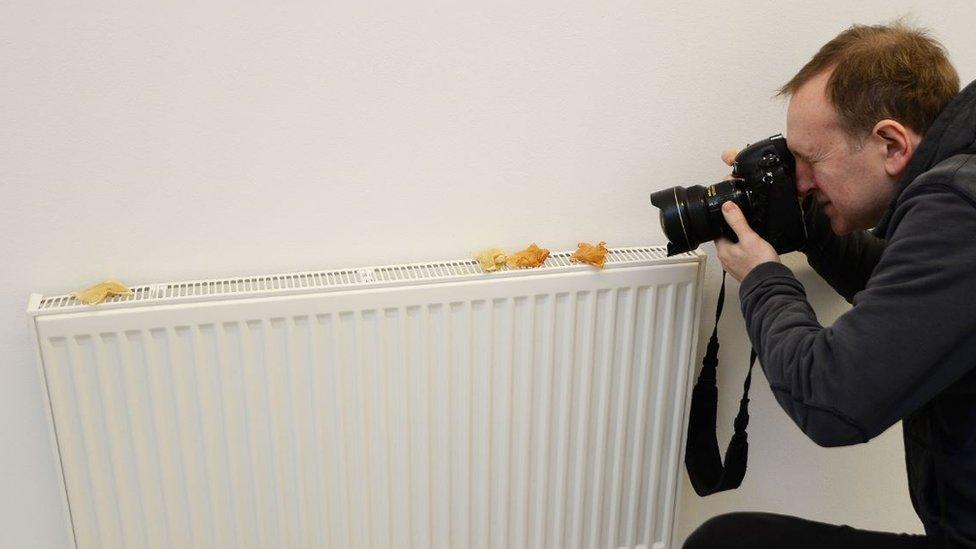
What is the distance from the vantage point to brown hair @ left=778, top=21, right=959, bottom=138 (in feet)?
3.23

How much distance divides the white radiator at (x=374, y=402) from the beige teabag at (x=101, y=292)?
12mm

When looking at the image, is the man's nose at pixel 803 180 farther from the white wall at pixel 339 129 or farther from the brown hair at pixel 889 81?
the white wall at pixel 339 129

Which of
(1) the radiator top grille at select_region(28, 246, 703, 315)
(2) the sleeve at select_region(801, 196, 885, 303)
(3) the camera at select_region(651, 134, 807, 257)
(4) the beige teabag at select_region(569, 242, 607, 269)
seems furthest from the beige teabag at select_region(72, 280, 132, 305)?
(2) the sleeve at select_region(801, 196, 885, 303)

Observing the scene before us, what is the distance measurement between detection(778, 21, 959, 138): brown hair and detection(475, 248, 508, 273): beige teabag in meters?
0.50

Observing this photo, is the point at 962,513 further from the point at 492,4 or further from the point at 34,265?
the point at 34,265

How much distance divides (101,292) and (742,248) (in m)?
0.84

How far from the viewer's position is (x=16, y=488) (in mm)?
1235

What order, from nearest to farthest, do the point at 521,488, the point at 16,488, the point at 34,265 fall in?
the point at 34,265, the point at 16,488, the point at 521,488

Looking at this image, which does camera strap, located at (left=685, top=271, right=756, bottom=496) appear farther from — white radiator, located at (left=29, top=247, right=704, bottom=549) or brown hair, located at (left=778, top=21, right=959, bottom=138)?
brown hair, located at (left=778, top=21, right=959, bottom=138)

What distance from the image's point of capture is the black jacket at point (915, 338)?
0.88 m

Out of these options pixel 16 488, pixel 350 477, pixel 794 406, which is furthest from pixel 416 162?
pixel 16 488

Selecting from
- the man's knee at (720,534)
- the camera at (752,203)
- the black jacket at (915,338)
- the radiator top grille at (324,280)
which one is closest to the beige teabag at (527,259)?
the radiator top grille at (324,280)

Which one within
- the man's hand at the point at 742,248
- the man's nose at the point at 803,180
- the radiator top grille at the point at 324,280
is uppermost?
the man's nose at the point at 803,180

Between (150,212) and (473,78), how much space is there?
0.48 meters
